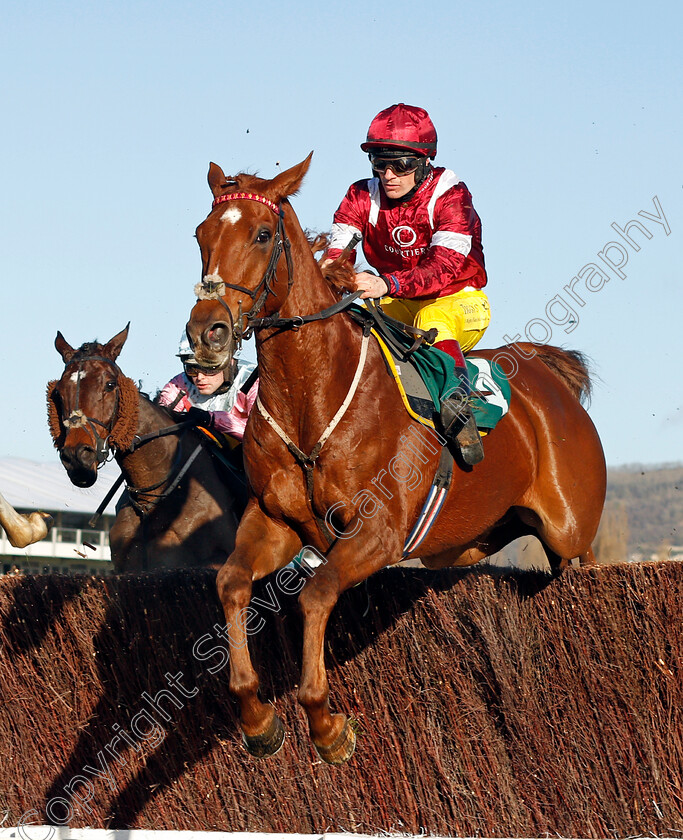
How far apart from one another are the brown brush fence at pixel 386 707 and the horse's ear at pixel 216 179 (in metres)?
2.30

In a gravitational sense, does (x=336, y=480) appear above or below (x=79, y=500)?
above

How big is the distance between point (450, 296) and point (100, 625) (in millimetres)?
2774

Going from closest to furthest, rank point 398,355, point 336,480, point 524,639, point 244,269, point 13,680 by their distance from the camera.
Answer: point 244,269
point 336,480
point 398,355
point 524,639
point 13,680

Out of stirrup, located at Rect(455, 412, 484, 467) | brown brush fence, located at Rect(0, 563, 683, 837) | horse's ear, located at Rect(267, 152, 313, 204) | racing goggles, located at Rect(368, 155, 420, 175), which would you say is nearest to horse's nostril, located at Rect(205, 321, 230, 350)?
horse's ear, located at Rect(267, 152, 313, 204)

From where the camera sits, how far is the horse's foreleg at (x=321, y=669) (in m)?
3.85

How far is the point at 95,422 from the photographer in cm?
705

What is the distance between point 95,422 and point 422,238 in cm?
286

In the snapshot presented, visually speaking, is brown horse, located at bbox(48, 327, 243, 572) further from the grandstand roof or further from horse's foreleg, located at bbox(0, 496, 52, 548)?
the grandstand roof

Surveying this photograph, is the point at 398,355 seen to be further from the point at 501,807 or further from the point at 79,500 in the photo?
the point at 79,500

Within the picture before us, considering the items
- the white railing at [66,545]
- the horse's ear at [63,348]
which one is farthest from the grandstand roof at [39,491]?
the horse's ear at [63,348]

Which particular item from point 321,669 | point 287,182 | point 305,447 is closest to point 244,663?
point 321,669

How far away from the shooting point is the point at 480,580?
538 cm

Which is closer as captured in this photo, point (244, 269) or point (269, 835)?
point (244, 269)

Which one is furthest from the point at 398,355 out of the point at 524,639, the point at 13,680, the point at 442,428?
the point at 13,680
